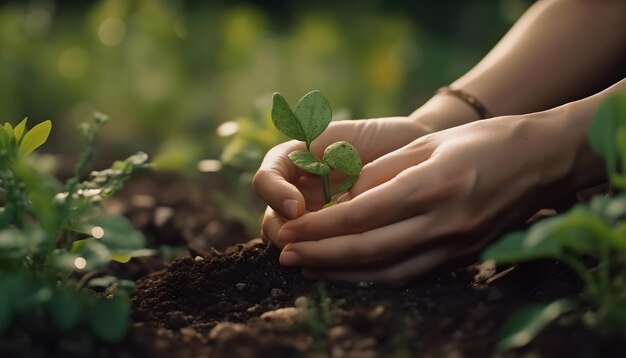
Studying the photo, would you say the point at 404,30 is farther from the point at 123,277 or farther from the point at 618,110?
the point at 618,110

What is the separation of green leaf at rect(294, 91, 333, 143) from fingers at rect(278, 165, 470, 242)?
16 cm

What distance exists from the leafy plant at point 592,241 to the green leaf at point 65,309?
22.8 inches

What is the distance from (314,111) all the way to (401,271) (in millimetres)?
335

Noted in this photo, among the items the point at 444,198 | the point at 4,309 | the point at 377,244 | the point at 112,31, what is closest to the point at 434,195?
the point at 444,198

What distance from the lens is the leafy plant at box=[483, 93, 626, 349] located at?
102 cm

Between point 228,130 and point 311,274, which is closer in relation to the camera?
point 311,274

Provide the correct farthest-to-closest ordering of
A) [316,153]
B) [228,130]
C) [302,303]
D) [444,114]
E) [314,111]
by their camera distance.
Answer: [228,130] → [444,114] → [316,153] → [314,111] → [302,303]

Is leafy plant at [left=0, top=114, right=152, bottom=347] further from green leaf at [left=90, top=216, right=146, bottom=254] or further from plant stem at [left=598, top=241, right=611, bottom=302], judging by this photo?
plant stem at [left=598, top=241, right=611, bottom=302]

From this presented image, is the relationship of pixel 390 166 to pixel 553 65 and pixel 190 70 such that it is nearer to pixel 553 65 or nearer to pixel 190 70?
pixel 553 65

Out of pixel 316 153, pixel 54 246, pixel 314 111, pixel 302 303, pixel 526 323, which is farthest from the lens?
pixel 316 153

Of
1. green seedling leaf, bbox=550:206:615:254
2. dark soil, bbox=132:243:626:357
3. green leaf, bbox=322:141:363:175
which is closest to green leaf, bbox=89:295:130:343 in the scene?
dark soil, bbox=132:243:626:357

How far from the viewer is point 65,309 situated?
1111 millimetres

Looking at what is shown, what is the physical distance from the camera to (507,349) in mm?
1129

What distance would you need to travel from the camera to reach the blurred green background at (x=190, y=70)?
11.2 feet
